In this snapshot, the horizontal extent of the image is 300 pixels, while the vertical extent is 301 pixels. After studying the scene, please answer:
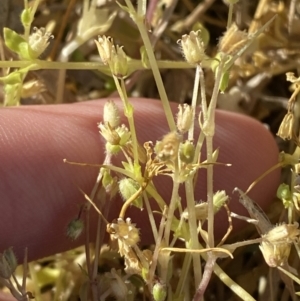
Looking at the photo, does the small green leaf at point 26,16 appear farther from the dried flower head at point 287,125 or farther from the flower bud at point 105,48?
the dried flower head at point 287,125

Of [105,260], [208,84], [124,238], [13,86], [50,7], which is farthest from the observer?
[50,7]

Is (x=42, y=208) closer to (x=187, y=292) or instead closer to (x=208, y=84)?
(x=187, y=292)

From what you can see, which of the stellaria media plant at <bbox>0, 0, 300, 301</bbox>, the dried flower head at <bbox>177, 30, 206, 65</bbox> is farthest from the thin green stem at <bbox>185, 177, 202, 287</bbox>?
the dried flower head at <bbox>177, 30, 206, 65</bbox>

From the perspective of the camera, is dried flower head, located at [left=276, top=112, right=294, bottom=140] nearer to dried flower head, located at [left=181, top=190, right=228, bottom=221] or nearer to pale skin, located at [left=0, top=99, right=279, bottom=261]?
dried flower head, located at [left=181, top=190, right=228, bottom=221]

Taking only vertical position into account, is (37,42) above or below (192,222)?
above

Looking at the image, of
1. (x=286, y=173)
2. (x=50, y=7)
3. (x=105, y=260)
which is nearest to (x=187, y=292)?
(x=105, y=260)

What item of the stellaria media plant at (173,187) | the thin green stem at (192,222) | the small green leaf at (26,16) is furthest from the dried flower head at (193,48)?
the small green leaf at (26,16)

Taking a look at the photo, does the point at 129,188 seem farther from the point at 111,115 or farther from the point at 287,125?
the point at 287,125

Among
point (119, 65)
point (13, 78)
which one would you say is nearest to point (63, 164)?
point (13, 78)

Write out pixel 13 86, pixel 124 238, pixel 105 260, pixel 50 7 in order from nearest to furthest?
pixel 124 238 → pixel 13 86 → pixel 105 260 → pixel 50 7

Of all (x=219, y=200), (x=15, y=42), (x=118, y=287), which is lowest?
(x=118, y=287)
